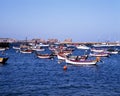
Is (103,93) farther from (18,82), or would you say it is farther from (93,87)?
(18,82)

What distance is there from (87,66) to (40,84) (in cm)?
3008

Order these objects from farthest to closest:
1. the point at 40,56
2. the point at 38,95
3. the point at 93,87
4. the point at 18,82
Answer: the point at 40,56 < the point at 18,82 < the point at 93,87 < the point at 38,95

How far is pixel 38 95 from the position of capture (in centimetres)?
3456

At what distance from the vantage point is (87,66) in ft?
233

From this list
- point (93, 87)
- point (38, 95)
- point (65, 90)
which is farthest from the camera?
point (93, 87)

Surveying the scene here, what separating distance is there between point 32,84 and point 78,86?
6.17m

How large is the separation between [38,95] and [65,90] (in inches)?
166

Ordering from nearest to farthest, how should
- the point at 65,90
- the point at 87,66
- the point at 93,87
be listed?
the point at 65,90
the point at 93,87
the point at 87,66

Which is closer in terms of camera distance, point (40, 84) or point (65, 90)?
point (65, 90)

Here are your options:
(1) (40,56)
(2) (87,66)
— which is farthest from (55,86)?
(1) (40,56)

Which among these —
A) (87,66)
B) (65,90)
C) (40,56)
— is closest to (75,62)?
(87,66)

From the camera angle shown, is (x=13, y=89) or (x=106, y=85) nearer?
(x=13, y=89)

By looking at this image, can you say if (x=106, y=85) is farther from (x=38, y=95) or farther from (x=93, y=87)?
(x=38, y=95)

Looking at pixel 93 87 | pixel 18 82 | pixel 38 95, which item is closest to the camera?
pixel 38 95
